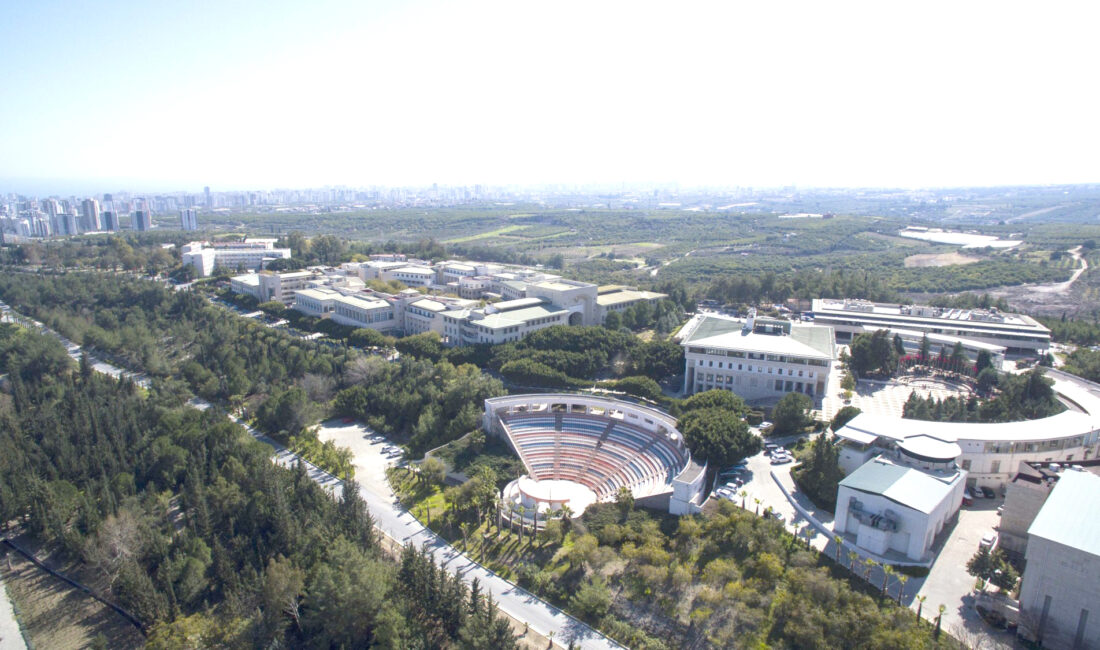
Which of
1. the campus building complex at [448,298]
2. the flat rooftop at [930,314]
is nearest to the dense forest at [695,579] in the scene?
the campus building complex at [448,298]

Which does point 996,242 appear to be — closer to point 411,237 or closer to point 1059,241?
point 1059,241

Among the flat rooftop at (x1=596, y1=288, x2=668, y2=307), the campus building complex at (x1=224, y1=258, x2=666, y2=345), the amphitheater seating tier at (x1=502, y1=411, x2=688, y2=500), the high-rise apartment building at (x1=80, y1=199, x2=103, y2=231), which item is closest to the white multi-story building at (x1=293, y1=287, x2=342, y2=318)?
the campus building complex at (x1=224, y1=258, x2=666, y2=345)

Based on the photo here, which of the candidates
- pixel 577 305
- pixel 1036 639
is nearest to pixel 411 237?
pixel 577 305

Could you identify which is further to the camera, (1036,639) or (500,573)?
(500,573)

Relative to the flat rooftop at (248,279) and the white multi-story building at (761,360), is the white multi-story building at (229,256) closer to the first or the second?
the flat rooftop at (248,279)

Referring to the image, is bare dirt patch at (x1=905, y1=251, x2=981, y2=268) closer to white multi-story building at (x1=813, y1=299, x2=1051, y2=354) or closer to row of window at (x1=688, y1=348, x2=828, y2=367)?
white multi-story building at (x1=813, y1=299, x2=1051, y2=354)

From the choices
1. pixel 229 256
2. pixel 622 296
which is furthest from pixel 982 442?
pixel 229 256
